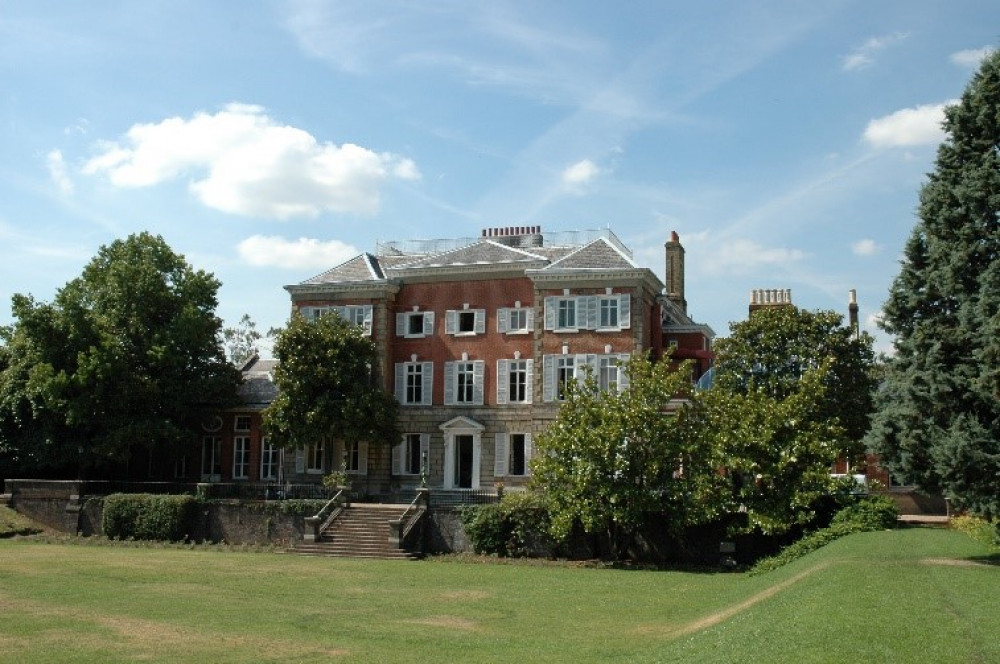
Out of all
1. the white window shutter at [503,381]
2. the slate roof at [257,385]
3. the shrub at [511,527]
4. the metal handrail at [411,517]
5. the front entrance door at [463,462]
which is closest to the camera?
the shrub at [511,527]

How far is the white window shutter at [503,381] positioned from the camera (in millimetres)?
44281

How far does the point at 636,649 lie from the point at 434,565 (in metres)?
17.0

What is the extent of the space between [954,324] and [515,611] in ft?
40.4

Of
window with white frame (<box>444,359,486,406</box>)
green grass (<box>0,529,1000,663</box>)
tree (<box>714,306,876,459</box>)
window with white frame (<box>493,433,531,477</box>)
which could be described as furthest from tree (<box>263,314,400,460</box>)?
tree (<box>714,306,876,459</box>)

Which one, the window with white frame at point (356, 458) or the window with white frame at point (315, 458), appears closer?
the window with white frame at point (356, 458)

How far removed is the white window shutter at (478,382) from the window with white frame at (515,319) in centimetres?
184

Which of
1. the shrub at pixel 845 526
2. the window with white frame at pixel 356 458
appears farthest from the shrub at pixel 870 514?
the window with white frame at pixel 356 458

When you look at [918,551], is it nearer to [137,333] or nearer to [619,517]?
[619,517]

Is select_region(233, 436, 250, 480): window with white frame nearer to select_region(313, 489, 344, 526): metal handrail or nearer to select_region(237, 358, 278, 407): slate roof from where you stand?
select_region(237, 358, 278, 407): slate roof

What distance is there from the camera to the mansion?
141ft

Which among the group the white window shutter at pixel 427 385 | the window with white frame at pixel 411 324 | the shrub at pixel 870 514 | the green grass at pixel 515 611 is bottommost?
the green grass at pixel 515 611

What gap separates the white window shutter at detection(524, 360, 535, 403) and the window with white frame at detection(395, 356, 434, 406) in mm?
4663

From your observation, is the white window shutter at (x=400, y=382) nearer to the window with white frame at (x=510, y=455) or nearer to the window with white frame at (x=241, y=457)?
the window with white frame at (x=510, y=455)

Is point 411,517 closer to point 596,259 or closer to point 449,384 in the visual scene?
point 449,384
